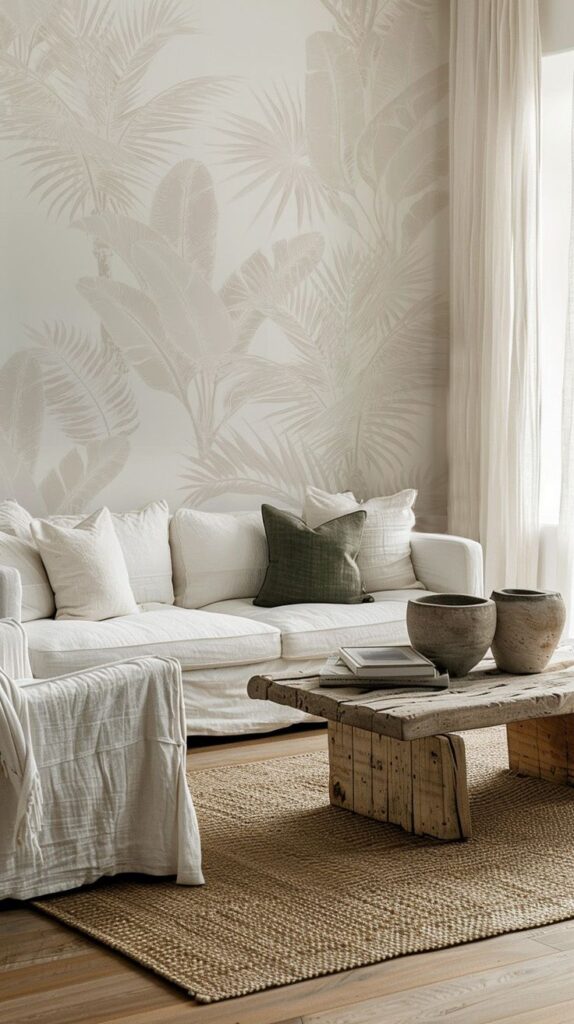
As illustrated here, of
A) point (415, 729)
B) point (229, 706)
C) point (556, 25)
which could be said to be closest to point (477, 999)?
point (415, 729)

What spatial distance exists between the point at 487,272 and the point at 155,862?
141 inches

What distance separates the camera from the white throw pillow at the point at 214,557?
4.79m

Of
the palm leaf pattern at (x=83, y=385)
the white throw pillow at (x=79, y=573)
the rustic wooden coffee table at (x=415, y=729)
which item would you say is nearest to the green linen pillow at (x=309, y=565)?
the white throw pillow at (x=79, y=573)

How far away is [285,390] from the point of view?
544cm

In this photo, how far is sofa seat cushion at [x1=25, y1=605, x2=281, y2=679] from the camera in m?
3.88

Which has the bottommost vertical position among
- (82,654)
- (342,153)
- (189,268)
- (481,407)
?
(82,654)

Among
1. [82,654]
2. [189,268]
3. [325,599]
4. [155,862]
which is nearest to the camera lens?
[155,862]

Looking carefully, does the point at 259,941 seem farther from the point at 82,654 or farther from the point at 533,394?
the point at 533,394

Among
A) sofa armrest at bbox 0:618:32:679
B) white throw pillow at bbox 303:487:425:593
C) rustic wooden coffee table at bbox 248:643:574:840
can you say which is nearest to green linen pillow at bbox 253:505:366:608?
white throw pillow at bbox 303:487:425:593

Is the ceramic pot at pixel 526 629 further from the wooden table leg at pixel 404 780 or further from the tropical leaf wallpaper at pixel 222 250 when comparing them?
the tropical leaf wallpaper at pixel 222 250

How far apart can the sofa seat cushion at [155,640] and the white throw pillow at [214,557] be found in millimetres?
309

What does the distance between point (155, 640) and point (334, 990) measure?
1981mm

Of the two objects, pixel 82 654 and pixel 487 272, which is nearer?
pixel 82 654

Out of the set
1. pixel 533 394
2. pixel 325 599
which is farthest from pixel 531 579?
pixel 325 599
